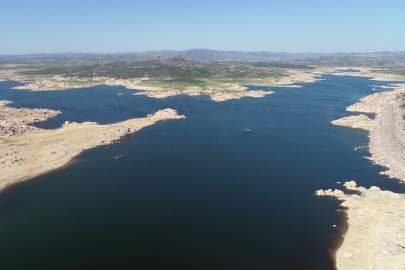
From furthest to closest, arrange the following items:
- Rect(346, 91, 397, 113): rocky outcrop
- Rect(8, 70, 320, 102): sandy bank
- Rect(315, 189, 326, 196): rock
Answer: Rect(8, 70, 320, 102): sandy bank
Rect(346, 91, 397, 113): rocky outcrop
Rect(315, 189, 326, 196): rock

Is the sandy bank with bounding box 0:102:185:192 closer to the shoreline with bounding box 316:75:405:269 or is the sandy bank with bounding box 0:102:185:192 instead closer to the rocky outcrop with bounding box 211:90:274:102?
the rocky outcrop with bounding box 211:90:274:102

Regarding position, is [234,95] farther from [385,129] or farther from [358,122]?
[385,129]

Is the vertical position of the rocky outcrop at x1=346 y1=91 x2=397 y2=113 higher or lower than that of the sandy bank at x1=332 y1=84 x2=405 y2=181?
higher

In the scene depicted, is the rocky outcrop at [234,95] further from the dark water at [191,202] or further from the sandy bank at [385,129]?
the dark water at [191,202]

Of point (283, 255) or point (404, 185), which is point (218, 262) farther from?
point (404, 185)

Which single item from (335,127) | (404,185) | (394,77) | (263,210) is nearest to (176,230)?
(263,210)

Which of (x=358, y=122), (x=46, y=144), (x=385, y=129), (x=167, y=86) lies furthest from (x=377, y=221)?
(x=167, y=86)

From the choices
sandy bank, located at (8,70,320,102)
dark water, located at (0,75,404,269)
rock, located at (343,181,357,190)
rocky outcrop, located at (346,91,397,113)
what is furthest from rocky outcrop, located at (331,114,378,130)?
sandy bank, located at (8,70,320,102)

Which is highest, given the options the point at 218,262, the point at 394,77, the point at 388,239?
the point at 394,77
